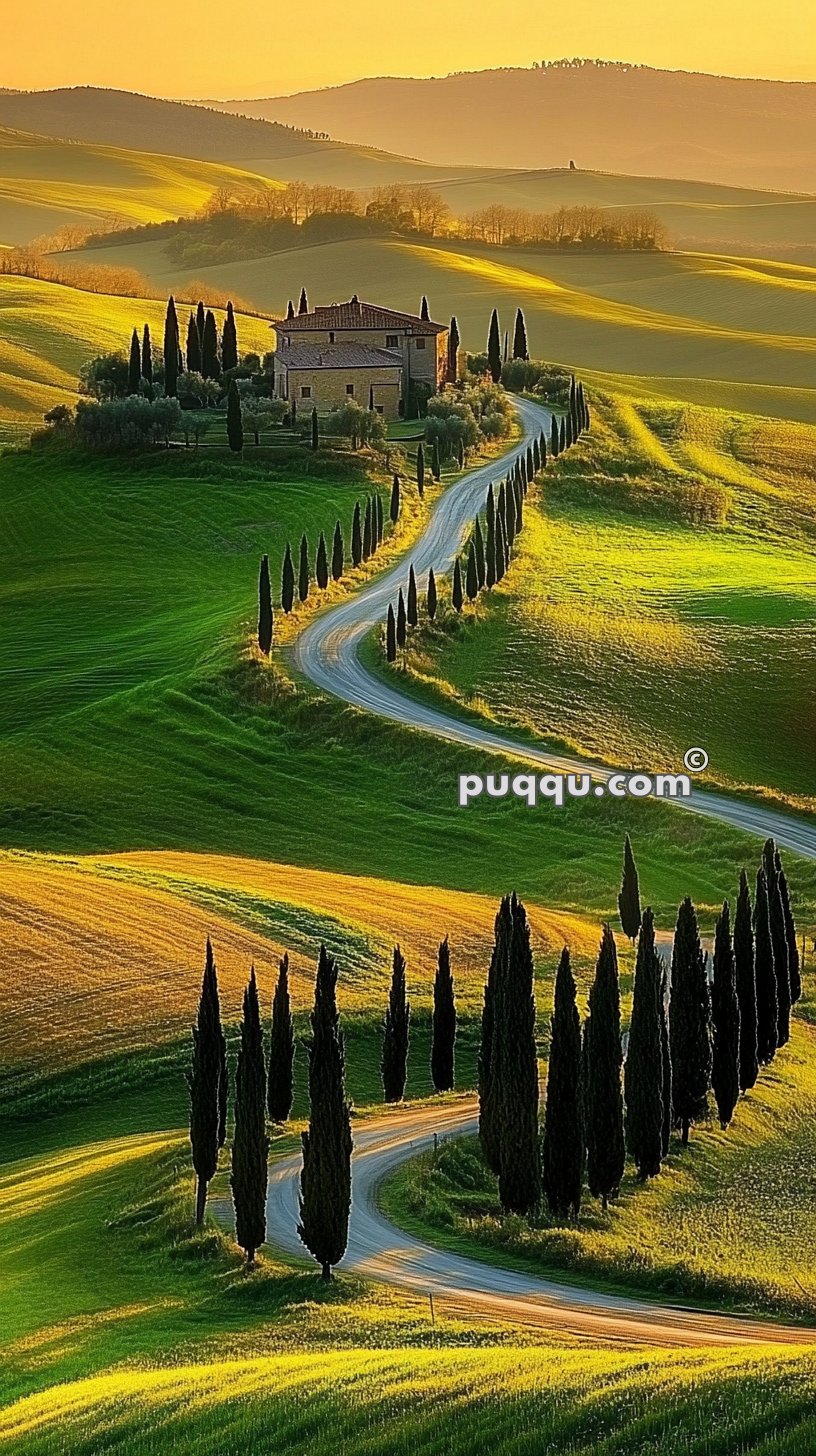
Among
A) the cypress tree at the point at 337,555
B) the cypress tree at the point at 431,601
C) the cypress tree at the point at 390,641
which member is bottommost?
the cypress tree at the point at 390,641

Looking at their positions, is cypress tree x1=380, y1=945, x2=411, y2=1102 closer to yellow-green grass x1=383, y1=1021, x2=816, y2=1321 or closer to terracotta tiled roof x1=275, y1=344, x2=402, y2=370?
yellow-green grass x1=383, y1=1021, x2=816, y2=1321

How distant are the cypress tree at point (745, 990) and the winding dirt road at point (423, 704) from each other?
21.0 m

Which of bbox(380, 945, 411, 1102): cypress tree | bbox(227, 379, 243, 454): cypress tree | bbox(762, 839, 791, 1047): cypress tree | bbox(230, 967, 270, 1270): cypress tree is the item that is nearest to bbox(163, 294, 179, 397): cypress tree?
bbox(227, 379, 243, 454): cypress tree

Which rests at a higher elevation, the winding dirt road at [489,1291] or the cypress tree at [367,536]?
the cypress tree at [367,536]

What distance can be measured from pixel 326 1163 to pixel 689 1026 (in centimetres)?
1264

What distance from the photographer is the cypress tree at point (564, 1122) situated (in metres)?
36.9

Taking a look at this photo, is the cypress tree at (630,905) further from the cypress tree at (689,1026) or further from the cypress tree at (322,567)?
the cypress tree at (322,567)

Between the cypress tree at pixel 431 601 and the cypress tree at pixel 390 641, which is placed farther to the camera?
the cypress tree at pixel 431 601

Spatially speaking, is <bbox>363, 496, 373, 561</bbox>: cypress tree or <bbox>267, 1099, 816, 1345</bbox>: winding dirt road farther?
<bbox>363, 496, 373, 561</bbox>: cypress tree

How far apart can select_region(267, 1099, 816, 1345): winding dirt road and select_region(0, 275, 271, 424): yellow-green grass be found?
343ft

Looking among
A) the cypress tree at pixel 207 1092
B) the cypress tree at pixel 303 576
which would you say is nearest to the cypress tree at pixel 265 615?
the cypress tree at pixel 303 576

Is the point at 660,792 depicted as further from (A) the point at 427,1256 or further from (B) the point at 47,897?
(A) the point at 427,1256

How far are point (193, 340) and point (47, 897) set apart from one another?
3388 inches

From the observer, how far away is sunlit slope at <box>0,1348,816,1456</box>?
80.9ft
